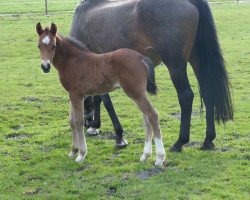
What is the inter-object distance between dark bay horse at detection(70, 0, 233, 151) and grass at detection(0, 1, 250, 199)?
52 cm

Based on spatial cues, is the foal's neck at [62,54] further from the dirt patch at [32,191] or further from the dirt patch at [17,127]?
the dirt patch at [17,127]

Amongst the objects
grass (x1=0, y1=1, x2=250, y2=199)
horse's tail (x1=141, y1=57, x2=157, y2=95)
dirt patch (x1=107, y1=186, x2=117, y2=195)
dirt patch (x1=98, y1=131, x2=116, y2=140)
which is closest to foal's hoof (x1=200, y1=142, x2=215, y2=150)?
grass (x1=0, y1=1, x2=250, y2=199)

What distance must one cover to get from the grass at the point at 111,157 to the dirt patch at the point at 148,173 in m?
0.01

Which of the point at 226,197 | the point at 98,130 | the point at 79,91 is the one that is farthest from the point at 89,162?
the point at 226,197

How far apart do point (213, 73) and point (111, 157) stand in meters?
1.84

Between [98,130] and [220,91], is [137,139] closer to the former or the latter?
[98,130]

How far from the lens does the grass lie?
516cm

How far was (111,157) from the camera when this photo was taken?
6332mm

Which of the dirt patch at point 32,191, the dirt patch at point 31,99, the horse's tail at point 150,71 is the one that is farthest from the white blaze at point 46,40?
the dirt patch at point 31,99

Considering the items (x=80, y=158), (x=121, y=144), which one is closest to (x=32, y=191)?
(x=80, y=158)

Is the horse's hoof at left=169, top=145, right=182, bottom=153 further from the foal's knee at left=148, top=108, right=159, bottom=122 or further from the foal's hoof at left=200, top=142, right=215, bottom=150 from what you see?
the foal's knee at left=148, top=108, right=159, bottom=122

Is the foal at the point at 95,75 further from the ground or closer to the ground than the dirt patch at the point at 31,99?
further from the ground

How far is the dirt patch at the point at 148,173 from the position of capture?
5.54m

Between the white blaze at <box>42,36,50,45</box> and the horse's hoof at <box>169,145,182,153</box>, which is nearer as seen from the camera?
the white blaze at <box>42,36,50,45</box>
